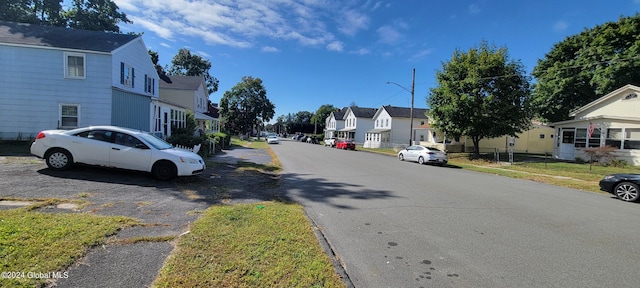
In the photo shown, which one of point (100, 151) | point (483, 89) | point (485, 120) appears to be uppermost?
point (483, 89)

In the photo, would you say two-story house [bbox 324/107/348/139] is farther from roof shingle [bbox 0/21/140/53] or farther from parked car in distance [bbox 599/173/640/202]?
parked car in distance [bbox 599/173/640/202]

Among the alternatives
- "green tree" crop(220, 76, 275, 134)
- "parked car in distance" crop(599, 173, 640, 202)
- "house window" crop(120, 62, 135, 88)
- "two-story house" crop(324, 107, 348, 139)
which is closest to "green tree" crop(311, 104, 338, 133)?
"two-story house" crop(324, 107, 348, 139)

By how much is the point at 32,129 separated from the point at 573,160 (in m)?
35.1

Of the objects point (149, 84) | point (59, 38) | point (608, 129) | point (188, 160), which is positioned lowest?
point (188, 160)

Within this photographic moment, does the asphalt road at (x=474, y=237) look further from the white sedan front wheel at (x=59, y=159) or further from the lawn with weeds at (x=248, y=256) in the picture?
the white sedan front wheel at (x=59, y=159)

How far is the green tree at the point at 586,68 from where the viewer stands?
1004 inches

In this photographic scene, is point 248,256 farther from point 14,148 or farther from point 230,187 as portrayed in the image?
point 14,148

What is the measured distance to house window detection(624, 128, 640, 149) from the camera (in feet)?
65.7

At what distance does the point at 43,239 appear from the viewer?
386 centimetres

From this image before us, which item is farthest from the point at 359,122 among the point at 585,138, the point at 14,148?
the point at 14,148

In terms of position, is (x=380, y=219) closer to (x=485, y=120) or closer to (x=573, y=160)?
(x=485, y=120)

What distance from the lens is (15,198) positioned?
19.1 feet

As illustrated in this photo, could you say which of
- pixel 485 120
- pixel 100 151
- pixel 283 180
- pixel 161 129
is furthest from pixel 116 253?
pixel 485 120

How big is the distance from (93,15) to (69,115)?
2196cm
